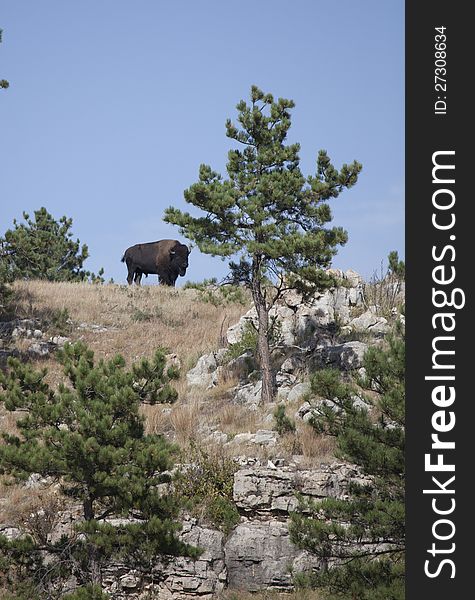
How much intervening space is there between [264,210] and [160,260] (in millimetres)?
20027

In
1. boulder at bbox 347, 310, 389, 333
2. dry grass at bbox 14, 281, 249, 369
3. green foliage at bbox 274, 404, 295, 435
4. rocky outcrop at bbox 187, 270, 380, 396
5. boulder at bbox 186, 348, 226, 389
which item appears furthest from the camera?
dry grass at bbox 14, 281, 249, 369

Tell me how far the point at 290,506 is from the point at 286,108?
1073cm

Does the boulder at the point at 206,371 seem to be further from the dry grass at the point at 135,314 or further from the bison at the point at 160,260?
the bison at the point at 160,260

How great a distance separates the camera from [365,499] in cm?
1254

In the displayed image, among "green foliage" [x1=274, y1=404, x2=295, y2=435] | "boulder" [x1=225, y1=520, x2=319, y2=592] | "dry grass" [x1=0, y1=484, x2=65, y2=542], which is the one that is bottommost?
"boulder" [x1=225, y1=520, x2=319, y2=592]

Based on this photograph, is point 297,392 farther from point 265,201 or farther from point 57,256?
point 57,256

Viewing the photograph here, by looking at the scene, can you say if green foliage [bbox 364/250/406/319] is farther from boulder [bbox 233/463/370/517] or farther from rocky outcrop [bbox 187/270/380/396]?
boulder [bbox 233/463/370/517]

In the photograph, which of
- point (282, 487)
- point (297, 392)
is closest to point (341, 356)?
point (297, 392)

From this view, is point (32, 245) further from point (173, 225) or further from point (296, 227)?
point (296, 227)

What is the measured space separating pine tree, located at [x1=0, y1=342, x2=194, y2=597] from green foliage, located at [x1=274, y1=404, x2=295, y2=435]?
4.88m

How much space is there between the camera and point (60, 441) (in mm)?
13109

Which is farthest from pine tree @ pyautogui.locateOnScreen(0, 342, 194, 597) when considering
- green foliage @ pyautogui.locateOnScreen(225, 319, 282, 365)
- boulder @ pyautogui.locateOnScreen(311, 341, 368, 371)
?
green foliage @ pyautogui.locateOnScreen(225, 319, 282, 365)

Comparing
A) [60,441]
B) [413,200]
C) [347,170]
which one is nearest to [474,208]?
[413,200]

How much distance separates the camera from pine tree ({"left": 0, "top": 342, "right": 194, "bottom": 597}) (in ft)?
43.0
